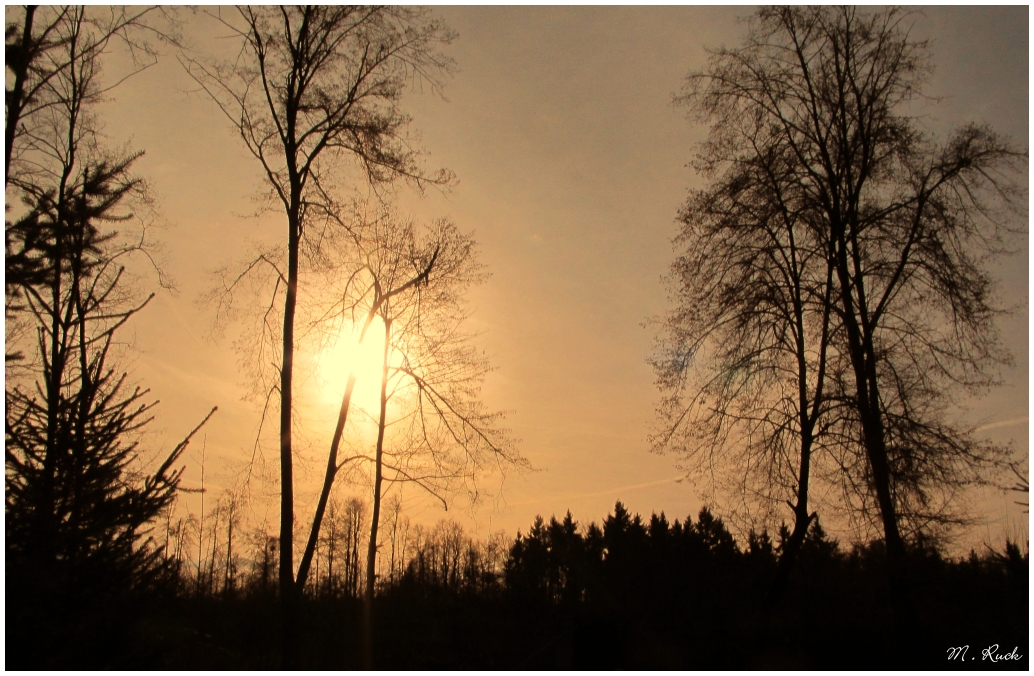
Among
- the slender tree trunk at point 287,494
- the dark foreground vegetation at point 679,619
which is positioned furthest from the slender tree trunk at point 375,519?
the slender tree trunk at point 287,494

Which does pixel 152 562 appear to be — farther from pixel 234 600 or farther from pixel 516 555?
pixel 234 600

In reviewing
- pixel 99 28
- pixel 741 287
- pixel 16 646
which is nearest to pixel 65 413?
pixel 16 646

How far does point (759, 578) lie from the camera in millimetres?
16516

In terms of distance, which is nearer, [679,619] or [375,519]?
[679,619]

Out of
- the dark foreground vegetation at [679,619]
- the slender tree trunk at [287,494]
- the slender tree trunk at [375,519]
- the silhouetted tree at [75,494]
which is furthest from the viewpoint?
the slender tree trunk at [375,519]

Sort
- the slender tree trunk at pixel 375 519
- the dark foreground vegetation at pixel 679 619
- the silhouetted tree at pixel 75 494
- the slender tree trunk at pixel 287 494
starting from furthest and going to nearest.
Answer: the slender tree trunk at pixel 375 519, the dark foreground vegetation at pixel 679 619, the slender tree trunk at pixel 287 494, the silhouetted tree at pixel 75 494

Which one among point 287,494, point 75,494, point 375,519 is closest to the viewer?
point 75,494

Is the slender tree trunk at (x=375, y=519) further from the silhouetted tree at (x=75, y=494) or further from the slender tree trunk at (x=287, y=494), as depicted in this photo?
the silhouetted tree at (x=75, y=494)

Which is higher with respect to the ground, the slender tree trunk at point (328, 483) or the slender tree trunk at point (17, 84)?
the slender tree trunk at point (17, 84)
